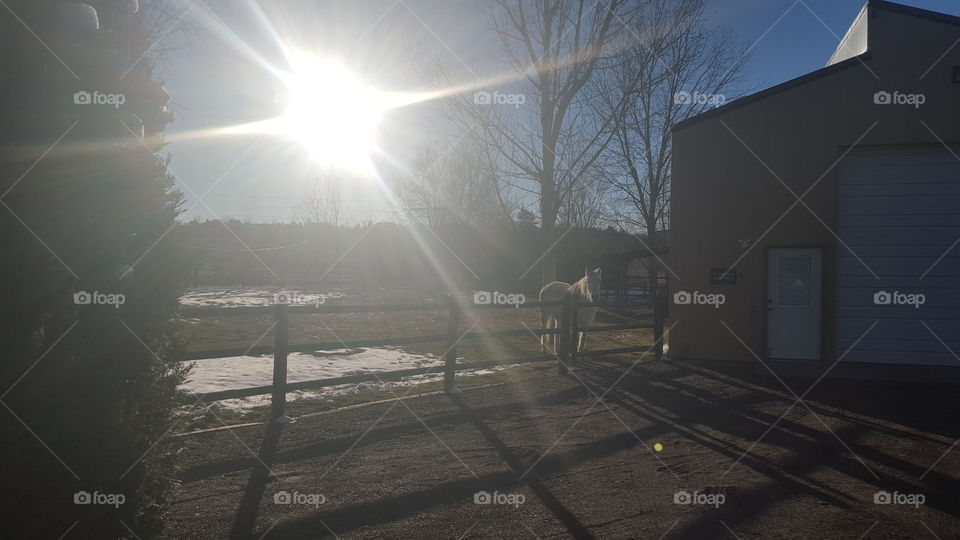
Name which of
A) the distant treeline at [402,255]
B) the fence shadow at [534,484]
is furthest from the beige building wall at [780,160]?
the distant treeline at [402,255]

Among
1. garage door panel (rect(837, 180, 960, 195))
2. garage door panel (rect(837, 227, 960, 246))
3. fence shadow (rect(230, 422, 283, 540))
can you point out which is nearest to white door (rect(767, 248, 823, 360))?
garage door panel (rect(837, 227, 960, 246))

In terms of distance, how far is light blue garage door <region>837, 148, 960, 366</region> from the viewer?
→ 12.1 meters

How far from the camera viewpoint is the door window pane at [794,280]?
12922 mm

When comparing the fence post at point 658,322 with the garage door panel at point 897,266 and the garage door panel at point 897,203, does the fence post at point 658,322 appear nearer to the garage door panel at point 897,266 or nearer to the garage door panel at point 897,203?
the garage door panel at point 897,266

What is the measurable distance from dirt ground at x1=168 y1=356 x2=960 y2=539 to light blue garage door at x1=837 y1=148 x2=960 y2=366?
11.5ft

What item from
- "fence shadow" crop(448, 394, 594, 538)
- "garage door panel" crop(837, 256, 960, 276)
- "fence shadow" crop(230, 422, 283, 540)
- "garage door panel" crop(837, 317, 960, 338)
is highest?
"garage door panel" crop(837, 256, 960, 276)

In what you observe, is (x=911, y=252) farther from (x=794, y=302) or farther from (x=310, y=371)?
(x=310, y=371)

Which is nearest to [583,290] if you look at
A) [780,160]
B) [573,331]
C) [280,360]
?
[573,331]

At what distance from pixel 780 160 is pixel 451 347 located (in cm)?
862

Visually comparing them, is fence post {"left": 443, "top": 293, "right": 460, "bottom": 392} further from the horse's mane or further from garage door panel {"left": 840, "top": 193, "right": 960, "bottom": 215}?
garage door panel {"left": 840, "top": 193, "right": 960, "bottom": 215}

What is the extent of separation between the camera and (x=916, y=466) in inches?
232

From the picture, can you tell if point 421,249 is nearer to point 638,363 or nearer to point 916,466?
point 638,363

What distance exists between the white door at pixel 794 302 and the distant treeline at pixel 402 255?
20.6m

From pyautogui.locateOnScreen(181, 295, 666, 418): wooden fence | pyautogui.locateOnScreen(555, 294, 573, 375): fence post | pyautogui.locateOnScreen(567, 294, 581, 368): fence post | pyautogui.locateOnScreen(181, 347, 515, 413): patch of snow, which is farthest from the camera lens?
pyautogui.locateOnScreen(567, 294, 581, 368): fence post
